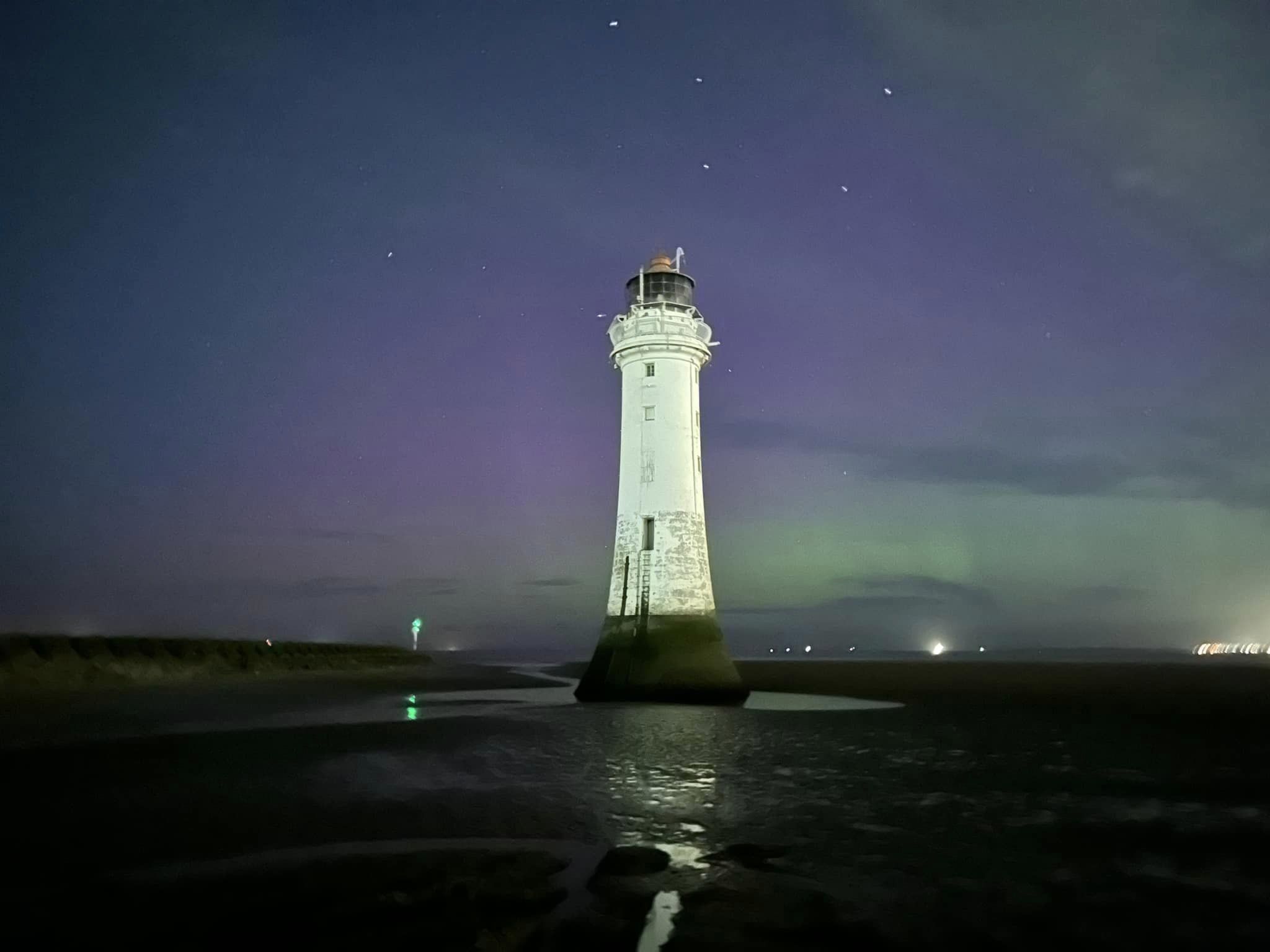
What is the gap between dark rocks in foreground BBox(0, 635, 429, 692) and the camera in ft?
95.9

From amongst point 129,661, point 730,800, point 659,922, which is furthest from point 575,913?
point 129,661

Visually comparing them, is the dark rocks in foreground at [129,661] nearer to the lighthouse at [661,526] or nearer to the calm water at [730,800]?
the calm water at [730,800]

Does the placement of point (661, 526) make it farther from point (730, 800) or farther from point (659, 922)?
point (659, 922)

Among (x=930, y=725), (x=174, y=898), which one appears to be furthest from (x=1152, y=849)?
(x=930, y=725)

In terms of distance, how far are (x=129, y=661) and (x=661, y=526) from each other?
1024 inches

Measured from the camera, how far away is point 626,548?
24.3m

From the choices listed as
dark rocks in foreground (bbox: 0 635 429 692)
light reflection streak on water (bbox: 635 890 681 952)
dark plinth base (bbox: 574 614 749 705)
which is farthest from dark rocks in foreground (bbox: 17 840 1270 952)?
dark rocks in foreground (bbox: 0 635 429 692)

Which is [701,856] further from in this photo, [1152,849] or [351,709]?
[351,709]

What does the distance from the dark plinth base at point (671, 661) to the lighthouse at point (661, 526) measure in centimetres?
3

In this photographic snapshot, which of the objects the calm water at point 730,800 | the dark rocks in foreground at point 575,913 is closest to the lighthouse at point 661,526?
the calm water at point 730,800

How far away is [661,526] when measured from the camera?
2398 cm

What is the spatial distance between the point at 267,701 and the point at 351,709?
412 centimetres

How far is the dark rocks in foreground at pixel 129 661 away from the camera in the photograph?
29.2m

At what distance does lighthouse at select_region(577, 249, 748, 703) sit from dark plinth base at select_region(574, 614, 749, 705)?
25 millimetres
